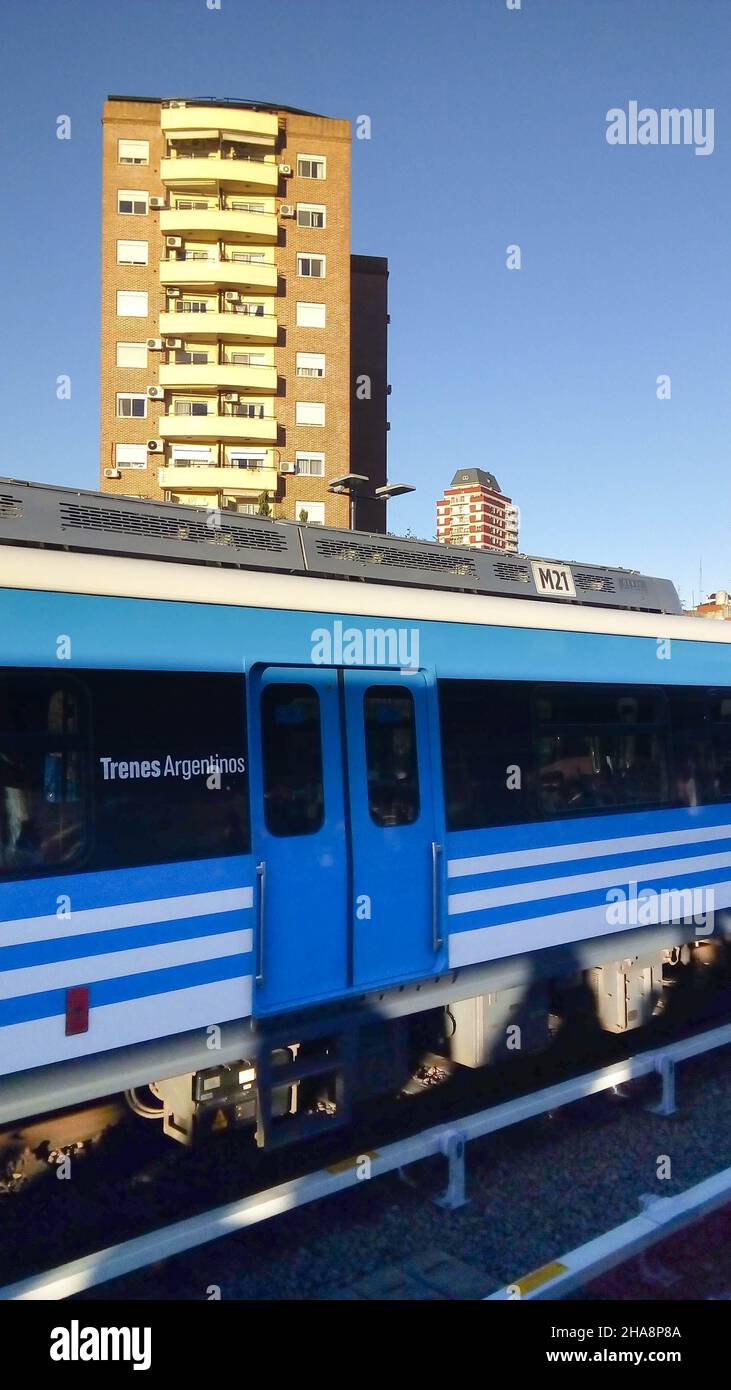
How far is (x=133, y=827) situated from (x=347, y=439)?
3906 centimetres

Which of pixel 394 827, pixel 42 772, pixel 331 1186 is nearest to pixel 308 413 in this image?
pixel 394 827

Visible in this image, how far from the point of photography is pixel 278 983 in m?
5.55

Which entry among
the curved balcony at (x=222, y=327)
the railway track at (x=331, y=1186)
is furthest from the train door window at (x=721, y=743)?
the curved balcony at (x=222, y=327)

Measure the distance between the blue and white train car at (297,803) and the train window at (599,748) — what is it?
24 millimetres

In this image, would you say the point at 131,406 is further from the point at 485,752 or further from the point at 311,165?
the point at 485,752

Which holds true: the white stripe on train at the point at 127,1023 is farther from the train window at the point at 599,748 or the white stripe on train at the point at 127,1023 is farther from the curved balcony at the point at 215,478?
the curved balcony at the point at 215,478

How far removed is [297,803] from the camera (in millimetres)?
5707

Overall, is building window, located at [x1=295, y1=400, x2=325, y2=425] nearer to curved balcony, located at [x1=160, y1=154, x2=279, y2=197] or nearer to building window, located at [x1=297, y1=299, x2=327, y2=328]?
building window, located at [x1=297, y1=299, x2=327, y2=328]

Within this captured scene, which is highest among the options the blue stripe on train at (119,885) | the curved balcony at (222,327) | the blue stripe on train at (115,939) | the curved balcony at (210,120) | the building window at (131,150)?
the curved balcony at (210,120)

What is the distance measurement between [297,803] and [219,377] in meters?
38.1

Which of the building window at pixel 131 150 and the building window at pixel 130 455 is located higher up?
the building window at pixel 131 150

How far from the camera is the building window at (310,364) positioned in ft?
140

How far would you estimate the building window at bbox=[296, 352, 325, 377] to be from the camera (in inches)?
1674

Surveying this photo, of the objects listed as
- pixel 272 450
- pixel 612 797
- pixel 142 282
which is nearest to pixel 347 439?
pixel 272 450
